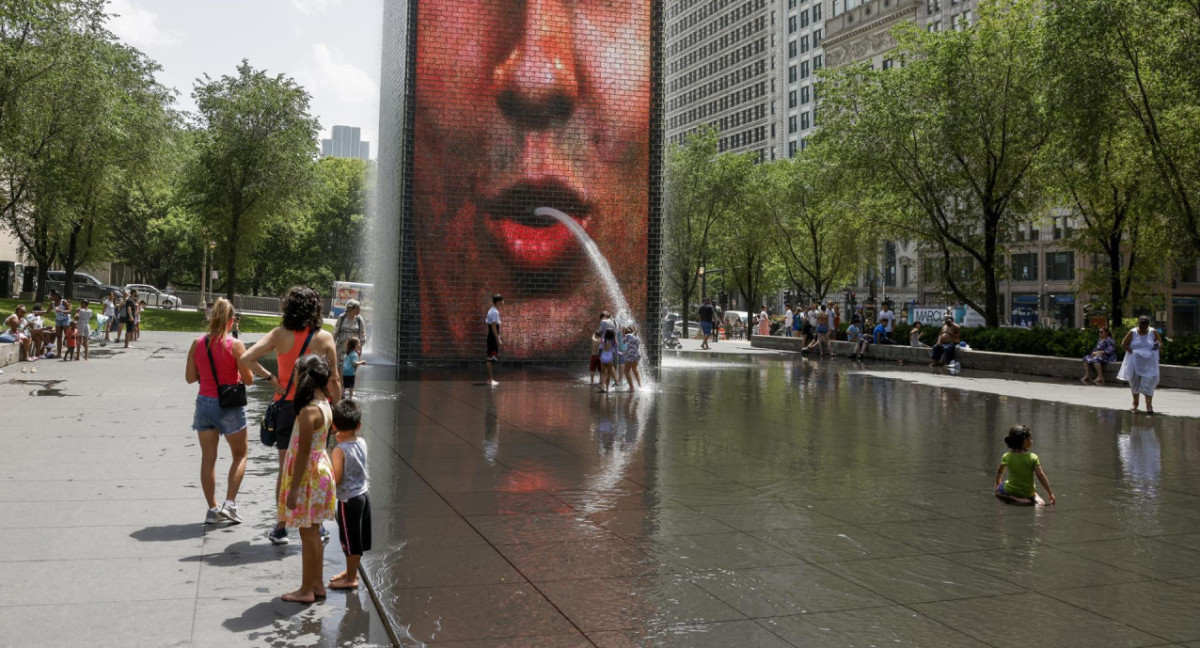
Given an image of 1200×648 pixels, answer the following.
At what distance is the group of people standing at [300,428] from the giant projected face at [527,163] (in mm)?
17273

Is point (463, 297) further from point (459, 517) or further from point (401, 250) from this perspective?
A: point (459, 517)

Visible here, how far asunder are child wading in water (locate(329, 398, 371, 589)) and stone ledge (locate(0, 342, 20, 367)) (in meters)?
19.2

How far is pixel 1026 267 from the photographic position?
6944 centimetres

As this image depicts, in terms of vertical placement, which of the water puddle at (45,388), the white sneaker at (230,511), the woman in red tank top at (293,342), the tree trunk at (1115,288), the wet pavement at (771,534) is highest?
the tree trunk at (1115,288)

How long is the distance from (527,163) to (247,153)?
2542cm

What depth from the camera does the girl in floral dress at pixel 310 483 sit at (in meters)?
5.12

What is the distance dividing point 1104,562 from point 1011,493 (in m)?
1.92

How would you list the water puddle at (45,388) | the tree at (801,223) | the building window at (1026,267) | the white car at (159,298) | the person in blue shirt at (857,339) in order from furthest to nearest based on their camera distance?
the building window at (1026,267), the white car at (159,298), the tree at (801,223), the person in blue shirt at (857,339), the water puddle at (45,388)

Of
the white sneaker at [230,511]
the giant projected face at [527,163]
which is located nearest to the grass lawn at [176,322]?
the giant projected face at [527,163]

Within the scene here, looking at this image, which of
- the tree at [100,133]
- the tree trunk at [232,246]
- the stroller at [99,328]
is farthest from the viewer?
the tree trunk at [232,246]

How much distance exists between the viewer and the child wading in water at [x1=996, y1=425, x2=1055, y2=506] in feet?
25.5

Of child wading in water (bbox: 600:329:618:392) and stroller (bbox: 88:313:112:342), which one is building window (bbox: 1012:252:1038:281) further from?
child wading in water (bbox: 600:329:618:392)

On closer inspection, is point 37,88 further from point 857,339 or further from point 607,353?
point 857,339

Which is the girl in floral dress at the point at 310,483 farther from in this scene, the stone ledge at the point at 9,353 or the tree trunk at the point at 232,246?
the tree trunk at the point at 232,246
